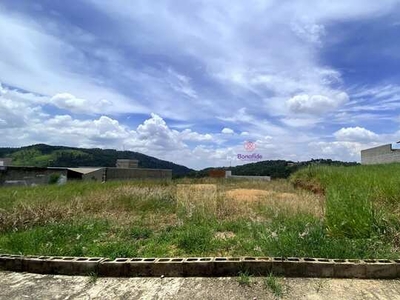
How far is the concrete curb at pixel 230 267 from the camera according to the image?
335 cm

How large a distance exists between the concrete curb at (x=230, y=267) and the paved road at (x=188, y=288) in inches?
3.2

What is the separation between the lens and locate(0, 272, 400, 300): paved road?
9.86 feet

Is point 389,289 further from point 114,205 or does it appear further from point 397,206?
point 114,205

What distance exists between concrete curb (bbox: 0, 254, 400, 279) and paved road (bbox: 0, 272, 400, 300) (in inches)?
3.2

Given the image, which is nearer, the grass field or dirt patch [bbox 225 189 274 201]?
the grass field

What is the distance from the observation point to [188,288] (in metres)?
3.16

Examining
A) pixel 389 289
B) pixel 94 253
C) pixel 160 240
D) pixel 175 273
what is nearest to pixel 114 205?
pixel 160 240

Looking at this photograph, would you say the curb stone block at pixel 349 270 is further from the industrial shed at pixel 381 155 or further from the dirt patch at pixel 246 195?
the industrial shed at pixel 381 155

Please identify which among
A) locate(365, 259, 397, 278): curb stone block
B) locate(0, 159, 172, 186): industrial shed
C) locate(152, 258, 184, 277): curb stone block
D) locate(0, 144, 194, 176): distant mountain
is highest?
locate(0, 144, 194, 176): distant mountain

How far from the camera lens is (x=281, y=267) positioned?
3406 mm

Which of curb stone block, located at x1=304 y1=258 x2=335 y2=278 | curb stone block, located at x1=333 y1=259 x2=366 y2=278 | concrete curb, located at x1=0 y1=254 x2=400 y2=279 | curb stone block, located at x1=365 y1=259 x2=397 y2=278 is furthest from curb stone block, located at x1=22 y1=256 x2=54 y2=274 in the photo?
curb stone block, located at x1=365 y1=259 x2=397 y2=278

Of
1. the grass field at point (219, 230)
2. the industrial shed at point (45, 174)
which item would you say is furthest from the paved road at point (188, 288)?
the industrial shed at point (45, 174)

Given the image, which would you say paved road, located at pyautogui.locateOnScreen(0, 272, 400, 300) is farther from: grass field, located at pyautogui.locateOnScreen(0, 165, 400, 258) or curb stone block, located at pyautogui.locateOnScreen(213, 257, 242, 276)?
grass field, located at pyautogui.locateOnScreen(0, 165, 400, 258)

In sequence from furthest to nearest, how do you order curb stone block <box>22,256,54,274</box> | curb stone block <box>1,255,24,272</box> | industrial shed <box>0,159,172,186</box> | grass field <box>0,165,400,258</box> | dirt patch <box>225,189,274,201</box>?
industrial shed <box>0,159,172,186</box> → dirt patch <box>225,189,274,201</box> → grass field <box>0,165,400,258</box> → curb stone block <box>1,255,24,272</box> → curb stone block <box>22,256,54,274</box>
